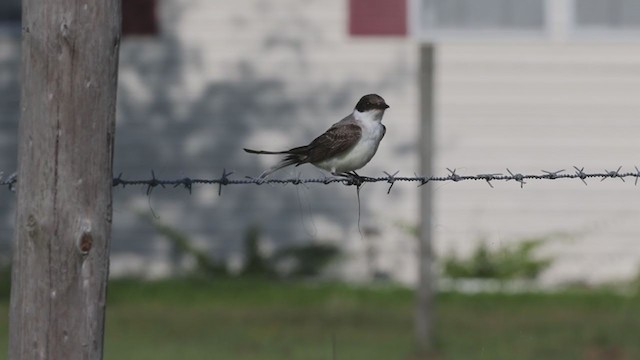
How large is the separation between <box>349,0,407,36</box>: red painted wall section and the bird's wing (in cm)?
767

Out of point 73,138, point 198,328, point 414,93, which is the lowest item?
point 198,328

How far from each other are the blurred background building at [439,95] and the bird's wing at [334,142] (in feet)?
25.0

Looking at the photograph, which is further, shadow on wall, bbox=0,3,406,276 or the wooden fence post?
shadow on wall, bbox=0,3,406,276

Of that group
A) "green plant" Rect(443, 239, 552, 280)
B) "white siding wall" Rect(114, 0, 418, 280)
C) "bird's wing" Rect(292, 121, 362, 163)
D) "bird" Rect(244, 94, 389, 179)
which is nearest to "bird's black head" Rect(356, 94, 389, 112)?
"bird" Rect(244, 94, 389, 179)

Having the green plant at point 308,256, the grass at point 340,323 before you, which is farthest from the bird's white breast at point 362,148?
the green plant at point 308,256

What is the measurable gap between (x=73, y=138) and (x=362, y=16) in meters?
9.34

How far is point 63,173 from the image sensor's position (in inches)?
188

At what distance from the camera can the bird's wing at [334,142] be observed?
6309mm

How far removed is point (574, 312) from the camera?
1259 cm

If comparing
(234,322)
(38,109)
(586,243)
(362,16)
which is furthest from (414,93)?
(38,109)

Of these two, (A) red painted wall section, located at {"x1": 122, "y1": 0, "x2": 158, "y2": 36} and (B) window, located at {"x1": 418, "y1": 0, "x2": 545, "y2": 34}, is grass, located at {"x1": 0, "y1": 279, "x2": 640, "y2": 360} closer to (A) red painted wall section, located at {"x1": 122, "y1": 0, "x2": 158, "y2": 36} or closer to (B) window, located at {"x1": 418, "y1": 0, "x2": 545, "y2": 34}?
(A) red painted wall section, located at {"x1": 122, "y1": 0, "x2": 158, "y2": 36}

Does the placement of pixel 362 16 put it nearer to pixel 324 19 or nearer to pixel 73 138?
pixel 324 19

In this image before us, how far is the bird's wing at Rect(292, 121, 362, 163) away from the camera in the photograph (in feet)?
20.7

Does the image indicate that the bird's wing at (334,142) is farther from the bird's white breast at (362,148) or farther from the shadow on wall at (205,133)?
the shadow on wall at (205,133)
